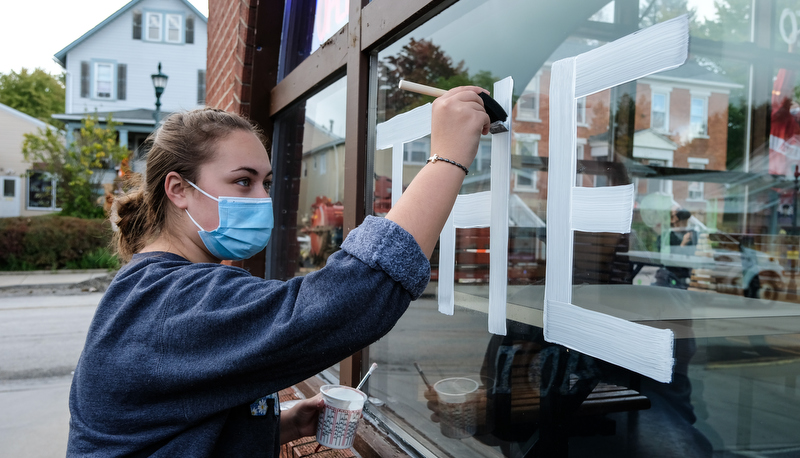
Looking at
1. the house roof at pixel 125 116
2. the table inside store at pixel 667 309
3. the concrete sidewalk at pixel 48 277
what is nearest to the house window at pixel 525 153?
the table inside store at pixel 667 309

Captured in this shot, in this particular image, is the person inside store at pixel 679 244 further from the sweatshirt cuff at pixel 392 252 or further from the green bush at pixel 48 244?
the green bush at pixel 48 244

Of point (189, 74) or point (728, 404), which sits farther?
point (189, 74)

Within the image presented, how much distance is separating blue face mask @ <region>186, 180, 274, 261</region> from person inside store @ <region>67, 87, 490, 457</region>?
0.30 ft

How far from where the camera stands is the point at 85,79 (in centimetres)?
2747

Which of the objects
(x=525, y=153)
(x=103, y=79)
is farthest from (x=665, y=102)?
(x=103, y=79)

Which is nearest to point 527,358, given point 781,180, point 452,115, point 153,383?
point 452,115

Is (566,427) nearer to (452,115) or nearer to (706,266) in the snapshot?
(452,115)

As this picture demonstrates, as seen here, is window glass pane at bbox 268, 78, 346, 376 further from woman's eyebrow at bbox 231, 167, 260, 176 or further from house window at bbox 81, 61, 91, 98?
house window at bbox 81, 61, 91, 98

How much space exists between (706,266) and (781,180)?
1.25 metres

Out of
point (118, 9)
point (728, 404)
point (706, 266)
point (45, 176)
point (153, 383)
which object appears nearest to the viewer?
point (153, 383)

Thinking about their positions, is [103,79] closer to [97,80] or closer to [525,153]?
[97,80]

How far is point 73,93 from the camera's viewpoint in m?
27.2

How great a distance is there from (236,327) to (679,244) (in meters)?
5.39

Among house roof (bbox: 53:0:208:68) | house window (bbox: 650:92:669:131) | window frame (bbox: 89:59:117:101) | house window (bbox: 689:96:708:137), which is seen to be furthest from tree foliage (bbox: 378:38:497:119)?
window frame (bbox: 89:59:117:101)
